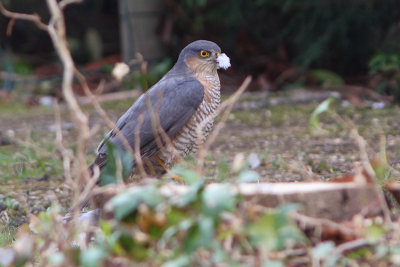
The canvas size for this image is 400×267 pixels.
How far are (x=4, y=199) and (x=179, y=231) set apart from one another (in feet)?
6.82

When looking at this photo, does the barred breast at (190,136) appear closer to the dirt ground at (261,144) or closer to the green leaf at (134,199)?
the dirt ground at (261,144)

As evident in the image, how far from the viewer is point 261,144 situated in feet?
15.4

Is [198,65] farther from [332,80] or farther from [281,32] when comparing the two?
[281,32]

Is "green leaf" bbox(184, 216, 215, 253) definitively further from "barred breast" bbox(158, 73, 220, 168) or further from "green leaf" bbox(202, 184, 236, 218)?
"barred breast" bbox(158, 73, 220, 168)

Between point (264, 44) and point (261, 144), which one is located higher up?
point (264, 44)

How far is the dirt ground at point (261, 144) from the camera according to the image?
12.1ft

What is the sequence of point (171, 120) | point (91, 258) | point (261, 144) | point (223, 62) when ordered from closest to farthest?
1. point (91, 258)
2. point (171, 120)
3. point (223, 62)
4. point (261, 144)

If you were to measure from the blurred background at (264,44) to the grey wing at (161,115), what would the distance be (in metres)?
2.36

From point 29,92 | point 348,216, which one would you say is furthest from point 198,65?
point 29,92

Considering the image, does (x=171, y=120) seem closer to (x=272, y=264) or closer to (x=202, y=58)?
(x=202, y=58)

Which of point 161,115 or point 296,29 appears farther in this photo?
point 296,29

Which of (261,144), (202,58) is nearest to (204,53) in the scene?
(202,58)

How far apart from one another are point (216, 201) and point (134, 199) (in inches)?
9.1

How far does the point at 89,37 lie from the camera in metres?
8.80
